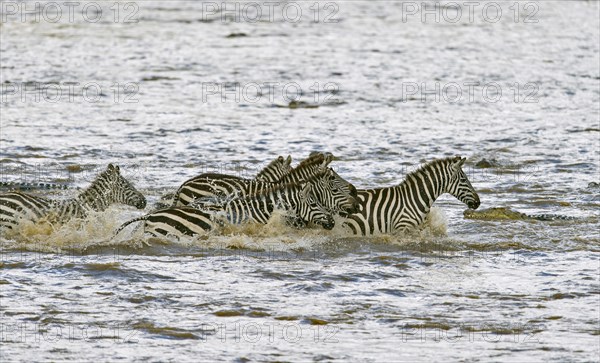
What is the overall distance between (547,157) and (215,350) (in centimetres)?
1013

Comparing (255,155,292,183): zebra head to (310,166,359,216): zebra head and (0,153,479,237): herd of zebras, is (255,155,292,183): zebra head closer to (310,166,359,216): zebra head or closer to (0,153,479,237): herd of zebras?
(0,153,479,237): herd of zebras

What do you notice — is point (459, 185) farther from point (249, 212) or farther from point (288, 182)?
point (249, 212)

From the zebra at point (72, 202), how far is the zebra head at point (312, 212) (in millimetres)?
1805

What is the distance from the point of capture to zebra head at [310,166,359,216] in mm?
12453

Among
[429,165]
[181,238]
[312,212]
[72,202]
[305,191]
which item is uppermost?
[429,165]

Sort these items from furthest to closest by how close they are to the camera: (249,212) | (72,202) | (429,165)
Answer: (429,165), (72,202), (249,212)

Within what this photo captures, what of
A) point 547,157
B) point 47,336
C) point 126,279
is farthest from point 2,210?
point 547,157

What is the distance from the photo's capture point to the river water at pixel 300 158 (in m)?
9.24

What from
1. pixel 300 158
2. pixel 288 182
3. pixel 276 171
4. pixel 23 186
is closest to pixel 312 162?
pixel 288 182

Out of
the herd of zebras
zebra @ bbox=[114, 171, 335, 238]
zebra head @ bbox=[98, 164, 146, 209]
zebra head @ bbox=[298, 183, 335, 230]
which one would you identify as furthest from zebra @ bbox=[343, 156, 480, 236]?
zebra head @ bbox=[98, 164, 146, 209]

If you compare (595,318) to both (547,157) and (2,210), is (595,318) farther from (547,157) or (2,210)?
(547,157)

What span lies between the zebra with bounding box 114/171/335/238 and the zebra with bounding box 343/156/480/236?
1.27 feet

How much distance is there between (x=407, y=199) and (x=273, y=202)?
1.43 metres

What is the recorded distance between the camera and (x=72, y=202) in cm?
1252
